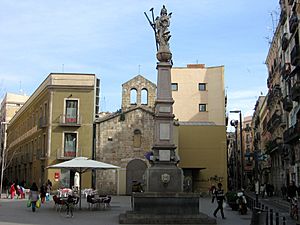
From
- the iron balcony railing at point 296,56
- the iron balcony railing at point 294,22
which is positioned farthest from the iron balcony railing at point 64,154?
the iron balcony railing at point 294,22

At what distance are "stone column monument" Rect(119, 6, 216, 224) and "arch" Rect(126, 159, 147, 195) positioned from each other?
2279cm

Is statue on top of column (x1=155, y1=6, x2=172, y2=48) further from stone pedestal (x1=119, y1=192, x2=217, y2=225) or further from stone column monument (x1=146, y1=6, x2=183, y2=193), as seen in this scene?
stone pedestal (x1=119, y1=192, x2=217, y2=225)

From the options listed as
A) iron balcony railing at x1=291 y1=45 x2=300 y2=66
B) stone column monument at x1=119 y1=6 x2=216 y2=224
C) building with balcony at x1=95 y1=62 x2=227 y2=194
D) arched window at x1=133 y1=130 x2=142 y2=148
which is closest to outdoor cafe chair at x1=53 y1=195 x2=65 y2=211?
stone column monument at x1=119 y1=6 x2=216 y2=224

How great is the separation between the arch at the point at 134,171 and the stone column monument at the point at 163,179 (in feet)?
74.8

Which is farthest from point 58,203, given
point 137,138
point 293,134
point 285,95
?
point 285,95

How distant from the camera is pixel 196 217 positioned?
51.8ft

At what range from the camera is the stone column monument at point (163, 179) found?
15750 millimetres

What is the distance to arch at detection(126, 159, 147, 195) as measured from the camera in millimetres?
39641

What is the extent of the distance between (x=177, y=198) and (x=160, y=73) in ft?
16.3

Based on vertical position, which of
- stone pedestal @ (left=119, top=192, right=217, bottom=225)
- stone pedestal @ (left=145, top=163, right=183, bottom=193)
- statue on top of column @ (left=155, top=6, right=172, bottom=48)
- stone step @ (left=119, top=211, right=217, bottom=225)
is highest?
statue on top of column @ (left=155, top=6, right=172, bottom=48)

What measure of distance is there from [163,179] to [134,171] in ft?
77.4

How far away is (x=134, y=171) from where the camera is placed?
39.9 m

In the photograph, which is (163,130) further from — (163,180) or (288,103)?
(288,103)

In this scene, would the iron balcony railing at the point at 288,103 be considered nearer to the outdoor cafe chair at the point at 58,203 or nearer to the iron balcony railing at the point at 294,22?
the iron balcony railing at the point at 294,22
